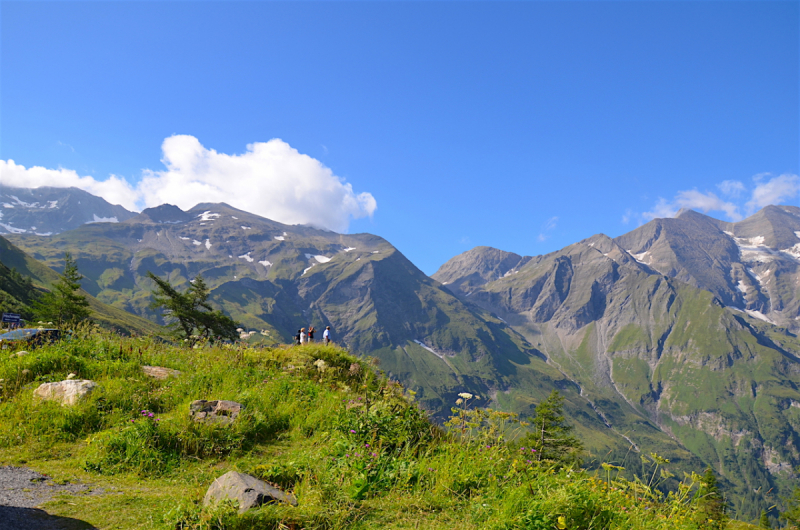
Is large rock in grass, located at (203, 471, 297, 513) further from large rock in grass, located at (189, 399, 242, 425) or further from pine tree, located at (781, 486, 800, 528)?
pine tree, located at (781, 486, 800, 528)

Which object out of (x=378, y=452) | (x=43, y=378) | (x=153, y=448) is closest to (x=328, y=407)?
(x=378, y=452)

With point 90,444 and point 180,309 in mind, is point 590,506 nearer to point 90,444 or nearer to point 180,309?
point 90,444

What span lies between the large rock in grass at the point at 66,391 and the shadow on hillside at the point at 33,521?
12.6 feet

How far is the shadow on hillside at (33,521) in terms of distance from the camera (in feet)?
16.3

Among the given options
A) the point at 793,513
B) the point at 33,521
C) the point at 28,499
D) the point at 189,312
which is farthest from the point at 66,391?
the point at 793,513

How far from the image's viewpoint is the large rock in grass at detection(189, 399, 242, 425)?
8.41 metres

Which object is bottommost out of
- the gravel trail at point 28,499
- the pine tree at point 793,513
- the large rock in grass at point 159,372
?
the pine tree at point 793,513

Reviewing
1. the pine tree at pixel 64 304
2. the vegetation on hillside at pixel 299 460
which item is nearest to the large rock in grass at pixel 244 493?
the vegetation on hillside at pixel 299 460

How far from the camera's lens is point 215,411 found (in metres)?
8.88

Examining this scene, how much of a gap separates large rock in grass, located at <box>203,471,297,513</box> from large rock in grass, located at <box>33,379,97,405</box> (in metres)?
5.17

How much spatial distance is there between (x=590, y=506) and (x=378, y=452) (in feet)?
11.4

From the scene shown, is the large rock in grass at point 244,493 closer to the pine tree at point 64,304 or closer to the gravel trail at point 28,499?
the gravel trail at point 28,499

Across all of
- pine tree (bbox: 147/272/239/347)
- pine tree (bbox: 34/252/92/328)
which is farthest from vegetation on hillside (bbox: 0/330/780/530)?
pine tree (bbox: 34/252/92/328)

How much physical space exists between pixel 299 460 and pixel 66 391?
5860mm
